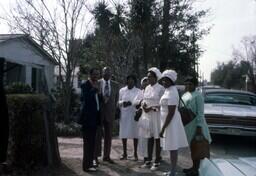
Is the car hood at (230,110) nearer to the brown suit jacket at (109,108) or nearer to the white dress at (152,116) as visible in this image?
the brown suit jacket at (109,108)

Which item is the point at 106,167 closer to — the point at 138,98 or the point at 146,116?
the point at 146,116

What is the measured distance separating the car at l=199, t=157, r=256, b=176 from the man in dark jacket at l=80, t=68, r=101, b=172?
4.27 metres

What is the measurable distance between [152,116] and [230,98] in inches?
203

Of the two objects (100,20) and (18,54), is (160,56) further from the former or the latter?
(18,54)

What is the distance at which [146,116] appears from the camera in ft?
28.0

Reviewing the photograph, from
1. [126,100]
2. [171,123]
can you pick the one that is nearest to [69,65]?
[126,100]

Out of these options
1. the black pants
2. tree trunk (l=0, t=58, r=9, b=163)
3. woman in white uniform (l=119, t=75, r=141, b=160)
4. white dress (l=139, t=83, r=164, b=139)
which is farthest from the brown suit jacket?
tree trunk (l=0, t=58, r=9, b=163)

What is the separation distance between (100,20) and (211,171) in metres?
15.7

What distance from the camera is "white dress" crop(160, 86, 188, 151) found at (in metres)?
7.25

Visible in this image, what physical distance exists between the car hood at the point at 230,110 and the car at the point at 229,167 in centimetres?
761

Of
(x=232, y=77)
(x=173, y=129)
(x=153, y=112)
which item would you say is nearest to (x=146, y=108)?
(x=153, y=112)

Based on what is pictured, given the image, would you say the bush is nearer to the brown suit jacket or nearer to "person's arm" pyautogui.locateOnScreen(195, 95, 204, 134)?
the brown suit jacket

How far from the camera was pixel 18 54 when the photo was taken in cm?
2375

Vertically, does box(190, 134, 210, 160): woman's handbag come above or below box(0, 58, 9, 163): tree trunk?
below
